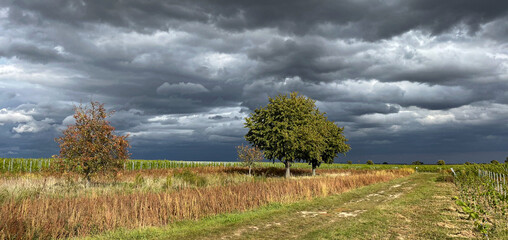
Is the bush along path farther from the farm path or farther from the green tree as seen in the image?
the green tree

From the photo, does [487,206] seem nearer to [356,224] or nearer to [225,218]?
[356,224]

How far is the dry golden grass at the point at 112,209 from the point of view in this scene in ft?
29.4

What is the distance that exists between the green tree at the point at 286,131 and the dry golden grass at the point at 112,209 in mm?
20188

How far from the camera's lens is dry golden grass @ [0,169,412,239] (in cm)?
895

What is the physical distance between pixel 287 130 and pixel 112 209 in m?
27.0

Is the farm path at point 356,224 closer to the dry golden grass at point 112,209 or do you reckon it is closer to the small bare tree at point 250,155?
the dry golden grass at point 112,209

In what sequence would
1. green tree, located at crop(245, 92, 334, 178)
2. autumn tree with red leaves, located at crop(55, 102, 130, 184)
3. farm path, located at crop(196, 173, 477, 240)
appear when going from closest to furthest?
1. farm path, located at crop(196, 173, 477, 240)
2. autumn tree with red leaves, located at crop(55, 102, 130, 184)
3. green tree, located at crop(245, 92, 334, 178)

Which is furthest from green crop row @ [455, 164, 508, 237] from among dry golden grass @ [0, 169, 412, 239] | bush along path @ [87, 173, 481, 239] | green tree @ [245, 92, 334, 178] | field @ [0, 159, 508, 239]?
green tree @ [245, 92, 334, 178]

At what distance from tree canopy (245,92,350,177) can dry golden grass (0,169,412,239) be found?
20.3 meters

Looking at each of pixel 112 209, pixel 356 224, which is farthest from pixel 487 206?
pixel 112 209

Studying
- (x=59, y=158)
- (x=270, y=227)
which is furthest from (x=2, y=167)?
(x=270, y=227)

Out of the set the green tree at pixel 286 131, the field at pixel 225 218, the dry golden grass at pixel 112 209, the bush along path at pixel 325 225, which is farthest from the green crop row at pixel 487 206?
the green tree at pixel 286 131

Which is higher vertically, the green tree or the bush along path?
the green tree

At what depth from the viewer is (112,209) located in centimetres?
1071
